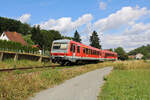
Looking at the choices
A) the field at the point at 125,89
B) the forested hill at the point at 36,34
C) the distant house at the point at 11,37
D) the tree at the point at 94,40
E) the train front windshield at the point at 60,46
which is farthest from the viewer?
the tree at the point at 94,40

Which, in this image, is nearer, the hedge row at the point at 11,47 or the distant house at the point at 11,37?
the hedge row at the point at 11,47

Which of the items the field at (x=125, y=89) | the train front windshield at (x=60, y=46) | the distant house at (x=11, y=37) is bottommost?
the field at (x=125, y=89)

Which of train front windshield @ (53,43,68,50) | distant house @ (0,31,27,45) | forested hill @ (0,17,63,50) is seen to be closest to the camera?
train front windshield @ (53,43,68,50)

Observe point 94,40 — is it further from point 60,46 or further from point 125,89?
point 125,89

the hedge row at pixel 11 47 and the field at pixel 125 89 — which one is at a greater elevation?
the hedge row at pixel 11 47

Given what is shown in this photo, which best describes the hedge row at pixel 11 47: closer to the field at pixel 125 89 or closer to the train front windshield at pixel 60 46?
the train front windshield at pixel 60 46

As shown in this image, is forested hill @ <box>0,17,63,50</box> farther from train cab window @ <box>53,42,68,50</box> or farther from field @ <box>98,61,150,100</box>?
field @ <box>98,61,150,100</box>

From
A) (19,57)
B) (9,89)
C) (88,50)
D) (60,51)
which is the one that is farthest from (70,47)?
(9,89)

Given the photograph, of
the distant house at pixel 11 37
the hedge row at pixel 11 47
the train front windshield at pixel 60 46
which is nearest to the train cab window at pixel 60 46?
the train front windshield at pixel 60 46

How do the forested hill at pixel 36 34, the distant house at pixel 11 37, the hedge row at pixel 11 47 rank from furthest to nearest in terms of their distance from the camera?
1. the forested hill at pixel 36 34
2. the distant house at pixel 11 37
3. the hedge row at pixel 11 47

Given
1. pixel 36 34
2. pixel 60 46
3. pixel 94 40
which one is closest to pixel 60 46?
pixel 60 46

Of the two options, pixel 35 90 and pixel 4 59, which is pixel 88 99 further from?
pixel 4 59

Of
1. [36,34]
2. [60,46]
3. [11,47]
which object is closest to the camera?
[60,46]

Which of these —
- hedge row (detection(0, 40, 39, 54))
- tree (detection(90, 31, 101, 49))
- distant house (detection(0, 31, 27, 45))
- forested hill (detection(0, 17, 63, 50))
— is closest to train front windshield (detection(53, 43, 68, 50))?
hedge row (detection(0, 40, 39, 54))
